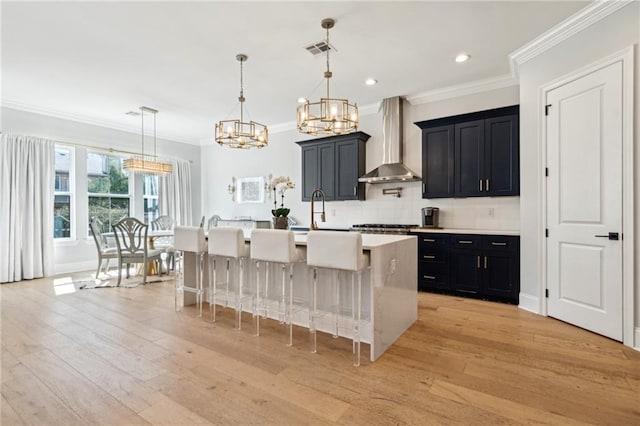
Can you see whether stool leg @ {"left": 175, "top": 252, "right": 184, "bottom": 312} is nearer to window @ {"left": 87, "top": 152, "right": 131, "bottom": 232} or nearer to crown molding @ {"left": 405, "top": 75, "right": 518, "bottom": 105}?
window @ {"left": 87, "top": 152, "right": 131, "bottom": 232}

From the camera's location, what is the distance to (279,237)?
2744 mm

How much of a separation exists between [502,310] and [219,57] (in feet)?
14.3

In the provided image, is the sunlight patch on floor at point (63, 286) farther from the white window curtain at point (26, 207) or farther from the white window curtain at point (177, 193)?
the white window curtain at point (177, 193)

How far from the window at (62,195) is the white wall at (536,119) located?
289 inches

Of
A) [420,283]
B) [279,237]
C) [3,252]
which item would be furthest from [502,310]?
[3,252]

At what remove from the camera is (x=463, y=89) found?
14.9 feet

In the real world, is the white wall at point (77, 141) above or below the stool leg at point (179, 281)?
above

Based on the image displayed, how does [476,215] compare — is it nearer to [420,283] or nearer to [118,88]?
[420,283]

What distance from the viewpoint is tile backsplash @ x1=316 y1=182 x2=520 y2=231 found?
4.29 m

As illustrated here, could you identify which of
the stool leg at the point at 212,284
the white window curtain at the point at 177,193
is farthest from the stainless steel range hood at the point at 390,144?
the white window curtain at the point at 177,193

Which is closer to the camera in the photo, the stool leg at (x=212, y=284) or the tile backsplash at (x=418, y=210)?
the stool leg at (x=212, y=284)

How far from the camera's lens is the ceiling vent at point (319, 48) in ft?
10.8

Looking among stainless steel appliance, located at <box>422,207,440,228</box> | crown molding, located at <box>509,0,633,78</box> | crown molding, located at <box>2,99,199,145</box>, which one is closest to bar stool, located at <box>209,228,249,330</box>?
stainless steel appliance, located at <box>422,207,440,228</box>

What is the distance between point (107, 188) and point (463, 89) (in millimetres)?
6769
